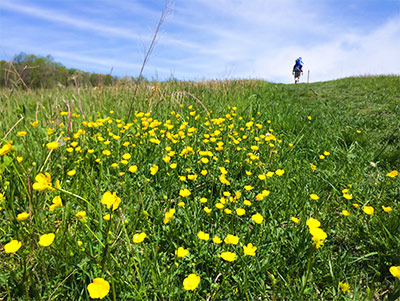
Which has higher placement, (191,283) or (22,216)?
(22,216)

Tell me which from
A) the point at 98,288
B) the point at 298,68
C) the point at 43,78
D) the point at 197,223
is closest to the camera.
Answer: the point at 98,288

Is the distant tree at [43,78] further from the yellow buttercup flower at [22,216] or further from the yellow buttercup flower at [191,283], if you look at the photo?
the yellow buttercup flower at [191,283]

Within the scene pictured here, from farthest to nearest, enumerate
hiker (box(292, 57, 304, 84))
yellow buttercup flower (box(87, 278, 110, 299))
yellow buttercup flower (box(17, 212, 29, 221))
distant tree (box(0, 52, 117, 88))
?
hiker (box(292, 57, 304, 84)) → distant tree (box(0, 52, 117, 88)) → yellow buttercup flower (box(17, 212, 29, 221)) → yellow buttercup flower (box(87, 278, 110, 299))

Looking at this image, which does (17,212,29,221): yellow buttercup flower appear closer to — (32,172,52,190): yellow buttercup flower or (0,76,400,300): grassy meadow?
(0,76,400,300): grassy meadow

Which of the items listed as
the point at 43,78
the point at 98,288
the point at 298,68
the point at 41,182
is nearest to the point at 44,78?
the point at 43,78

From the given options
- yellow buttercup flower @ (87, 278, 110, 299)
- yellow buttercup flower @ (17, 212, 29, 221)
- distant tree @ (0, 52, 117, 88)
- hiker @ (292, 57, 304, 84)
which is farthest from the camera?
hiker @ (292, 57, 304, 84)

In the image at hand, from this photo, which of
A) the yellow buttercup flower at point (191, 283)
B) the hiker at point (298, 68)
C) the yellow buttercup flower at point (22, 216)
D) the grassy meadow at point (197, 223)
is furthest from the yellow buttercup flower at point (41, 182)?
Result: the hiker at point (298, 68)

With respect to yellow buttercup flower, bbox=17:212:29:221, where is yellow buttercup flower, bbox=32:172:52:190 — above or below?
above

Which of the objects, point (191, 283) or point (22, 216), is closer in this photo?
point (191, 283)

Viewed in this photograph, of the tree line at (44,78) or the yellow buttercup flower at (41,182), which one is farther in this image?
the tree line at (44,78)

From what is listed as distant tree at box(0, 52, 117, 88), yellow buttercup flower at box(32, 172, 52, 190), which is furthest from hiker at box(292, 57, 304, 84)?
yellow buttercup flower at box(32, 172, 52, 190)

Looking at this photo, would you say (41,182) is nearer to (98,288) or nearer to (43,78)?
(98,288)

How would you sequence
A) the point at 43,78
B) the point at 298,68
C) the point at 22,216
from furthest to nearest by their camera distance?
1. the point at 298,68
2. the point at 43,78
3. the point at 22,216

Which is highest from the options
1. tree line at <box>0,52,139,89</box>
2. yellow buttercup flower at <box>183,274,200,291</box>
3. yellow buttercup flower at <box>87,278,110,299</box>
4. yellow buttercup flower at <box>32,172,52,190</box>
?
tree line at <box>0,52,139,89</box>
